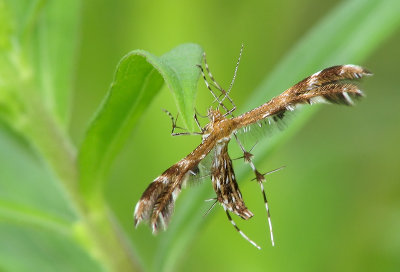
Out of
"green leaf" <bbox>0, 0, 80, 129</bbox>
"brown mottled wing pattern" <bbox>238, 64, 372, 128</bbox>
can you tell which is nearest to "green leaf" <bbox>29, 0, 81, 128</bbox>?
"green leaf" <bbox>0, 0, 80, 129</bbox>

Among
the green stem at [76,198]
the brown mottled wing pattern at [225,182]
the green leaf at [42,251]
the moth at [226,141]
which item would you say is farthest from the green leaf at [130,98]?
the green leaf at [42,251]

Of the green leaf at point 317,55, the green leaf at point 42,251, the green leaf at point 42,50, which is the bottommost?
Result: the green leaf at point 317,55

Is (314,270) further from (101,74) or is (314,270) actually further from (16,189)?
(101,74)

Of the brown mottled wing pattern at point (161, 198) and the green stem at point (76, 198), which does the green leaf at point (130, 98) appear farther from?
the brown mottled wing pattern at point (161, 198)

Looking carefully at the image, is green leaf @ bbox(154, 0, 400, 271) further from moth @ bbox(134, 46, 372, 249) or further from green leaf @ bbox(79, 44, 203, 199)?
green leaf @ bbox(79, 44, 203, 199)

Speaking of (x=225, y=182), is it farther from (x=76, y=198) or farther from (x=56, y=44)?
(x=56, y=44)

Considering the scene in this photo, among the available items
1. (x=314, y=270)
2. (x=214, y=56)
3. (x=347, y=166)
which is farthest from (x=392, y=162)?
(x=214, y=56)

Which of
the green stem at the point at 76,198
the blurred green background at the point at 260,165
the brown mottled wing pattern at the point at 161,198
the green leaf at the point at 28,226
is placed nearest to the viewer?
the brown mottled wing pattern at the point at 161,198
